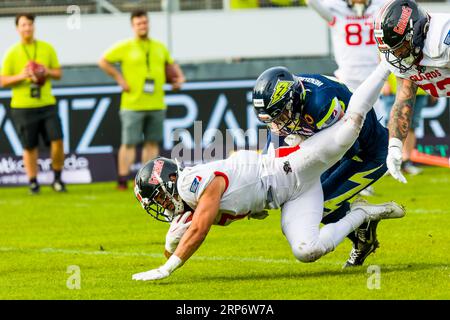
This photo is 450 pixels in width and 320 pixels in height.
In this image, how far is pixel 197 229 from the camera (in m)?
6.62

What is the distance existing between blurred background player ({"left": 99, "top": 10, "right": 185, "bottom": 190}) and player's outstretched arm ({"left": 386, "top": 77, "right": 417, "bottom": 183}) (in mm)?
6123

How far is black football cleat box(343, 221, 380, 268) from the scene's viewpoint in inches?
291

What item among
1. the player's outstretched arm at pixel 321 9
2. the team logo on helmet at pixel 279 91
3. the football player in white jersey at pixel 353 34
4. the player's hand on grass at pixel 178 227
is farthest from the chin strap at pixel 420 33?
the player's outstretched arm at pixel 321 9

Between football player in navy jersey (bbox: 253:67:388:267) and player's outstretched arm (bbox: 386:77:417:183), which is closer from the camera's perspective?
football player in navy jersey (bbox: 253:67:388:267)

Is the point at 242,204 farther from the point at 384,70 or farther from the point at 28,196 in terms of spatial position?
the point at 28,196

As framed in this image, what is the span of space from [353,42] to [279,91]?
188 inches

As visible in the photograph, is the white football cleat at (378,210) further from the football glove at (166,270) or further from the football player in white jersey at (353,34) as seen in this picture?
the football player in white jersey at (353,34)

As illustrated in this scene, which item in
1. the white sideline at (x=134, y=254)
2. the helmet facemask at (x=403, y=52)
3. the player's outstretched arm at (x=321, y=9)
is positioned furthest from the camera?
the player's outstretched arm at (x=321, y=9)

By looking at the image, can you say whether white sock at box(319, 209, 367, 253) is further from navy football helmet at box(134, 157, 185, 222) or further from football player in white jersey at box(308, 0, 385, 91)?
football player in white jersey at box(308, 0, 385, 91)

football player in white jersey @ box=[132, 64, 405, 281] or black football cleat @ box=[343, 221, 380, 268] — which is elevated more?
football player in white jersey @ box=[132, 64, 405, 281]

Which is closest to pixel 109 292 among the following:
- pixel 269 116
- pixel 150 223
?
pixel 269 116

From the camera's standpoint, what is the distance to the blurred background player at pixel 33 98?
13.1 meters

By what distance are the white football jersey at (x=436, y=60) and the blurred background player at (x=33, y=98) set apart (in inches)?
263

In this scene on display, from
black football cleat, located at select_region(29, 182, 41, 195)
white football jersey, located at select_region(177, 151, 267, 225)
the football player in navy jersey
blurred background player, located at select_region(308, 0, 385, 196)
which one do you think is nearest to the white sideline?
the football player in navy jersey
